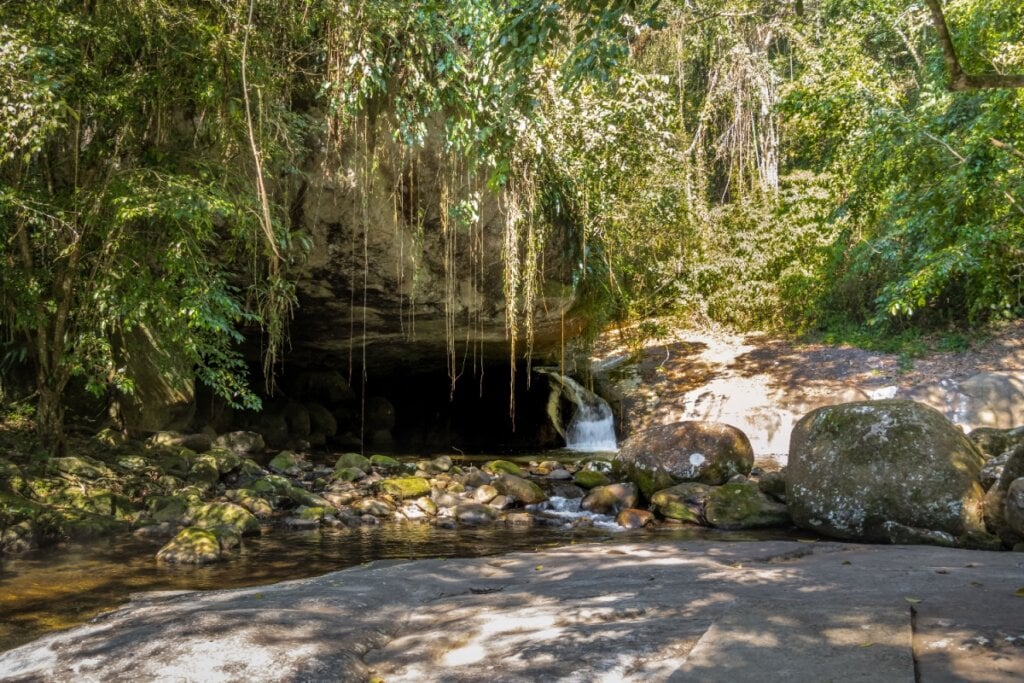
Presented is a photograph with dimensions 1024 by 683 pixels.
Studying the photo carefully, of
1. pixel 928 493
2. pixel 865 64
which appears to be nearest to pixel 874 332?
pixel 865 64

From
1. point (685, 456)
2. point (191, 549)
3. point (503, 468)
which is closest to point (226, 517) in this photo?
point (191, 549)

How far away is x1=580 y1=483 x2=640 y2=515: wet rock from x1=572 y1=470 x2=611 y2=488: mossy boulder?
837 mm

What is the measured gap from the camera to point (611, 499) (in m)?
9.88

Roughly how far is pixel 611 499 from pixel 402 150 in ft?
15.9

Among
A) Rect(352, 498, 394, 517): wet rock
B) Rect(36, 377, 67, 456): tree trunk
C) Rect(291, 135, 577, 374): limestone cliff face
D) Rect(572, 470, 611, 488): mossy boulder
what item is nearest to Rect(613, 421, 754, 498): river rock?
Rect(572, 470, 611, 488): mossy boulder

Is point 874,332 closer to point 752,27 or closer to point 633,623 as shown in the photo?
point 752,27

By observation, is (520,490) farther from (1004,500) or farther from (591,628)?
(591,628)

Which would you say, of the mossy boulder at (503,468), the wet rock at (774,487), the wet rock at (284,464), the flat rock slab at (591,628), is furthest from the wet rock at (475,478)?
the flat rock slab at (591,628)

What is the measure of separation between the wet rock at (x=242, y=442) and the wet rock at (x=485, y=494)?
469cm

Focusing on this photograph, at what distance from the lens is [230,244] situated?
9016 mm

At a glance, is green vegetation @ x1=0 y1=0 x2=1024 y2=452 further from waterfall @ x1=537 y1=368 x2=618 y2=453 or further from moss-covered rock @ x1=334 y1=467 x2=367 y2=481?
waterfall @ x1=537 y1=368 x2=618 y2=453

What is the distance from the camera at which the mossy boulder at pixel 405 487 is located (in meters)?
10.2

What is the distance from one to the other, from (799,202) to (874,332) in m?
2.97

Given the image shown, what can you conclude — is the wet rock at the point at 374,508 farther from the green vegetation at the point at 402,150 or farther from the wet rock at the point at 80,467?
the wet rock at the point at 80,467
